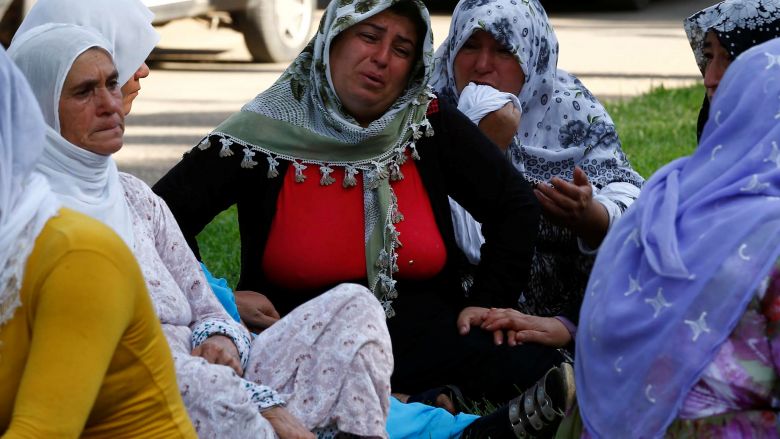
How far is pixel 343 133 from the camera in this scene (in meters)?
3.84

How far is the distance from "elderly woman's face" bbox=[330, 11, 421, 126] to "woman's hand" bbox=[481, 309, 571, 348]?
683 millimetres

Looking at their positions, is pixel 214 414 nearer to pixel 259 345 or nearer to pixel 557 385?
pixel 259 345

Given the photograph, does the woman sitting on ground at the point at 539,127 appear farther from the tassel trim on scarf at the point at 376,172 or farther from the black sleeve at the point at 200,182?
the black sleeve at the point at 200,182

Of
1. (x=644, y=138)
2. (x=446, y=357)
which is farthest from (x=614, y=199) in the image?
(x=644, y=138)

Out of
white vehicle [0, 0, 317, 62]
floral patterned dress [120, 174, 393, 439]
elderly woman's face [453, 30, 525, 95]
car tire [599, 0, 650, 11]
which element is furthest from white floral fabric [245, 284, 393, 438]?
car tire [599, 0, 650, 11]

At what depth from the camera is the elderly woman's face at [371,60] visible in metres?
3.80

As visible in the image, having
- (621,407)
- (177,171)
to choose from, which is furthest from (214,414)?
(177,171)

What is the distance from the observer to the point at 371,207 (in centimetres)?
379

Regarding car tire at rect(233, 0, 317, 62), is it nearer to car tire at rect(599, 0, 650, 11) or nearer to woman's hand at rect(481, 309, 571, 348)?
car tire at rect(599, 0, 650, 11)

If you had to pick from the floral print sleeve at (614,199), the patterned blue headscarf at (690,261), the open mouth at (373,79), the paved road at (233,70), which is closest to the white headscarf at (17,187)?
the patterned blue headscarf at (690,261)

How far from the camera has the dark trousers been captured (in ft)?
12.6

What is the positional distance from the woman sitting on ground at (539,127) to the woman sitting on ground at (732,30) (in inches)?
22.8

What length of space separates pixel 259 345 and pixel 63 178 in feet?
1.99

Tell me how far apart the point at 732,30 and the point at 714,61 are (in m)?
0.09
